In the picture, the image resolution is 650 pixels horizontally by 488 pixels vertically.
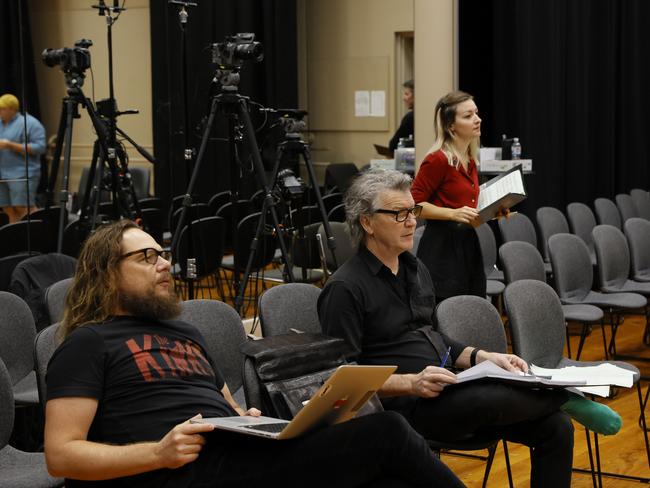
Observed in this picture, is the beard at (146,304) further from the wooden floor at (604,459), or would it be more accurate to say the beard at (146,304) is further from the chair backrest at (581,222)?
the chair backrest at (581,222)

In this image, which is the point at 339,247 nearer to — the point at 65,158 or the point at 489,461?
the point at 65,158

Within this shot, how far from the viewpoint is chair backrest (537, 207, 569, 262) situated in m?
6.76

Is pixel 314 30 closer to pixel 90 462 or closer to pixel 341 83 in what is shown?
pixel 341 83

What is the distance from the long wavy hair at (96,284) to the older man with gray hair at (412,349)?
76cm

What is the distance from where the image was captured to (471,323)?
3.57m

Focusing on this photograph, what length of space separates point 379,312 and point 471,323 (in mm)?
567

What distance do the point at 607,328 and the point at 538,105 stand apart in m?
2.30

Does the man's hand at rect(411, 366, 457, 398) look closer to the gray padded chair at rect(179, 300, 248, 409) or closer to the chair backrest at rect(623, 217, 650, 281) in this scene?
the gray padded chair at rect(179, 300, 248, 409)

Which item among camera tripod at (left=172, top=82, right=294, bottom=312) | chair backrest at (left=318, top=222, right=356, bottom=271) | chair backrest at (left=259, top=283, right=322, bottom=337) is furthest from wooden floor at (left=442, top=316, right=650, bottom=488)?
chair backrest at (left=318, top=222, right=356, bottom=271)

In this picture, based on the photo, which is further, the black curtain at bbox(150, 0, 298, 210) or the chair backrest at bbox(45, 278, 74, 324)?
the black curtain at bbox(150, 0, 298, 210)

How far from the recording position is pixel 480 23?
8516 millimetres

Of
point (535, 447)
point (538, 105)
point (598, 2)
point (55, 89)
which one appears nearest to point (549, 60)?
point (538, 105)

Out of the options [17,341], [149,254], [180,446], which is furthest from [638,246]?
[180,446]

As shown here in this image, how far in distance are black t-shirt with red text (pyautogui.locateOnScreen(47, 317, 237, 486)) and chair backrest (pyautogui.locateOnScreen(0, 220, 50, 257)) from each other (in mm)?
2362
